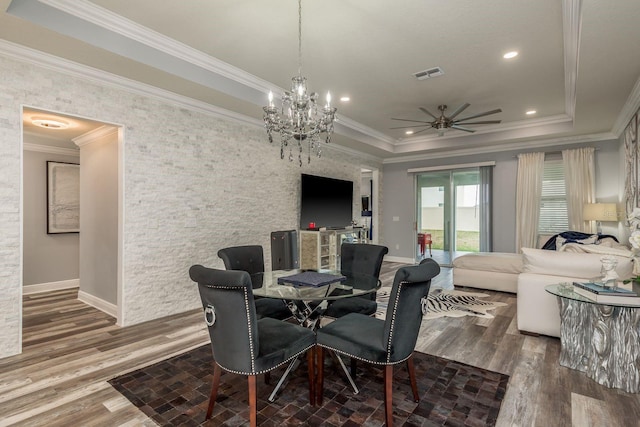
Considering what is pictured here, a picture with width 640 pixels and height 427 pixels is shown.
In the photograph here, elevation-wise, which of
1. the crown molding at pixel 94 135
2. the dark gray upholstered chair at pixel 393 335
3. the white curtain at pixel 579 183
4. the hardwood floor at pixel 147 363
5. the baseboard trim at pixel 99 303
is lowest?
the hardwood floor at pixel 147 363

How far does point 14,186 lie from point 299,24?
9.41 feet

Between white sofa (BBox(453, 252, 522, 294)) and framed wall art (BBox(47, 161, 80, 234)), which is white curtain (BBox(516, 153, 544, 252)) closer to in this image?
white sofa (BBox(453, 252, 522, 294))

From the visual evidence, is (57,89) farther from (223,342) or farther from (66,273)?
(66,273)

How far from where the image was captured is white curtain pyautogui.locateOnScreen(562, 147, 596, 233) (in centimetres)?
586

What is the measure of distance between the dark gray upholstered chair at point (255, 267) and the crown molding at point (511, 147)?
5625 millimetres

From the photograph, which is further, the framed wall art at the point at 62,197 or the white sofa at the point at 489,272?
the framed wall art at the point at 62,197

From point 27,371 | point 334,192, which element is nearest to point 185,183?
point 27,371

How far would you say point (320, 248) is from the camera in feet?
18.8

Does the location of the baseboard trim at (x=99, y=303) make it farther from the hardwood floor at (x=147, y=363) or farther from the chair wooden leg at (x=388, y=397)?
the chair wooden leg at (x=388, y=397)

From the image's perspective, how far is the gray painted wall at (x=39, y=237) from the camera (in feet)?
16.9

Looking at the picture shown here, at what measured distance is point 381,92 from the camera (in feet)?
14.8

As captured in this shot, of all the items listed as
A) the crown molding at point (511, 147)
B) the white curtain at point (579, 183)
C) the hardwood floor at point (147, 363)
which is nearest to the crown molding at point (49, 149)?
the hardwood floor at point (147, 363)

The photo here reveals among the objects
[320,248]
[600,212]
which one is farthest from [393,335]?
[600,212]

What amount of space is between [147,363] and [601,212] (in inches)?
261
